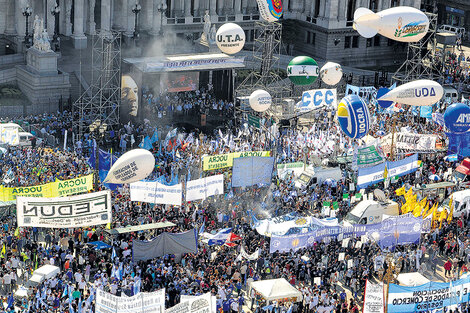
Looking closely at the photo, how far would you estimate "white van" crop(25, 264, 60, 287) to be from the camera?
40781mm

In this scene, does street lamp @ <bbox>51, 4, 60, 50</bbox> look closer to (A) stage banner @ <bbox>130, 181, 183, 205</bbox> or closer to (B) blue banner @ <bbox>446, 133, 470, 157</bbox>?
(A) stage banner @ <bbox>130, 181, 183, 205</bbox>

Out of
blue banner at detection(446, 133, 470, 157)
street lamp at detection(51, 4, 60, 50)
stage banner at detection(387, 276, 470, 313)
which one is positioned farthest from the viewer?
street lamp at detection(51, 4, 60, 50)

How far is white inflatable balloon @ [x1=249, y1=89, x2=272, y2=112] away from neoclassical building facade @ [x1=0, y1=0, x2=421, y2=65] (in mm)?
21377

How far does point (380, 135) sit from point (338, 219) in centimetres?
1276

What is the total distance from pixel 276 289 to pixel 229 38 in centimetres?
2867

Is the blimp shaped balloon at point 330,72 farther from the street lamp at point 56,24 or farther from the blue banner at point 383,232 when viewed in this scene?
the blue banner at point 383,232

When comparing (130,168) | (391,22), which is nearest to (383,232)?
(130,168)

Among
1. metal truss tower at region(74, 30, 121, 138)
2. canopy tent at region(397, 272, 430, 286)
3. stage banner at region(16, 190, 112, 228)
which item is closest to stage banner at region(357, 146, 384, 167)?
canopy tent at region(397, 272, 430, 286)

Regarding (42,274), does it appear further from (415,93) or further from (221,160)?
(415,93)

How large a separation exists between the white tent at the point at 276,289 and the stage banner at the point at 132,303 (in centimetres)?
630

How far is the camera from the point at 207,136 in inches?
2576

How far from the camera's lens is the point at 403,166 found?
55.2 metres

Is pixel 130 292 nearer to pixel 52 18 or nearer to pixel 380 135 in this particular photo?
pixel 380 135

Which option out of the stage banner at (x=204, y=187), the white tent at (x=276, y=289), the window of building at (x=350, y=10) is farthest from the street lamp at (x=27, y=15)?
the white tent at (x=276, y=289)
